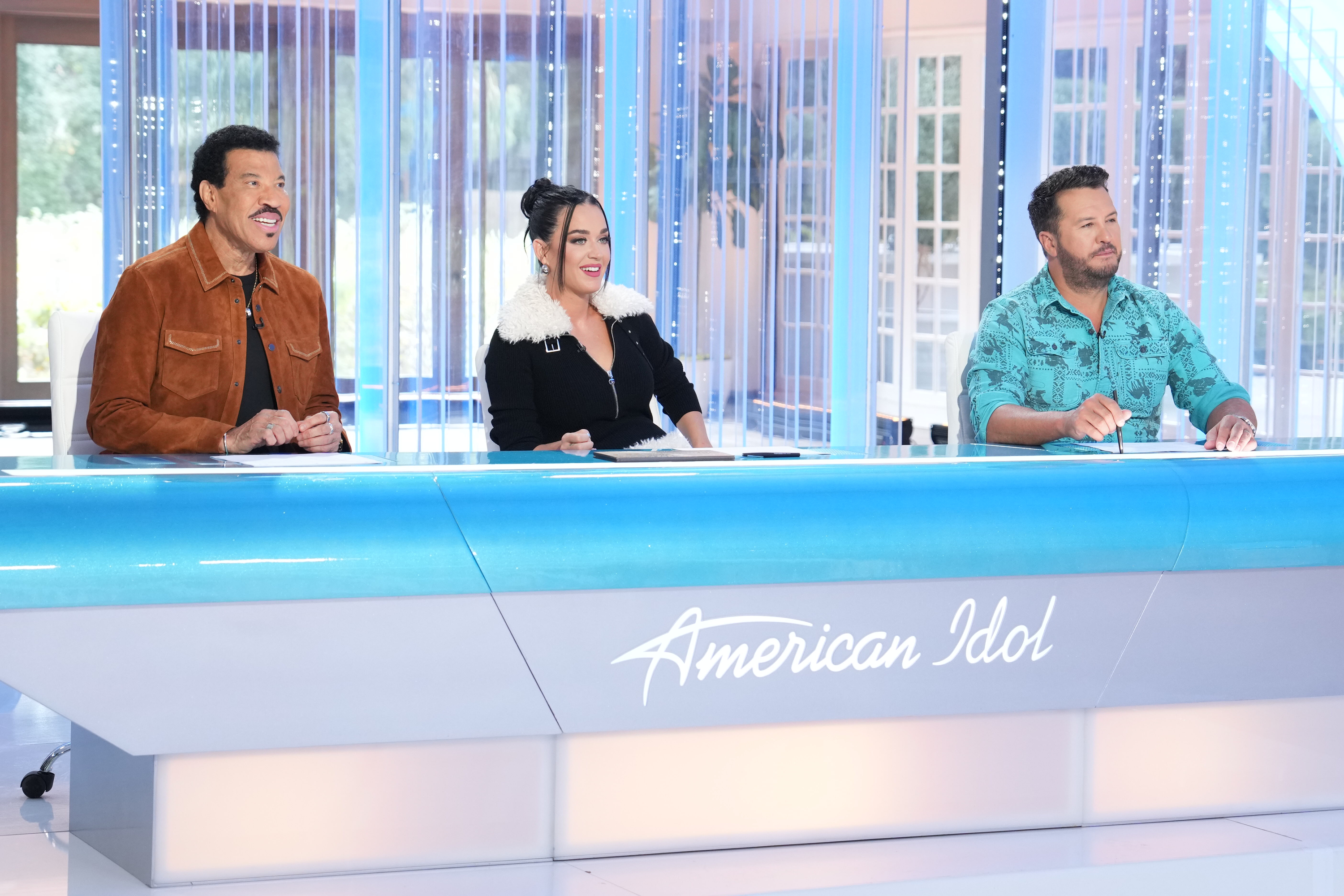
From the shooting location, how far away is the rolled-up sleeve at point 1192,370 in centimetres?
290

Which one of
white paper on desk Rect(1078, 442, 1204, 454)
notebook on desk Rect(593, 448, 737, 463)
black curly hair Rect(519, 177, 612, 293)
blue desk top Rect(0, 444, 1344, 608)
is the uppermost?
black curly hair Rect(519, 177, 612, 293)

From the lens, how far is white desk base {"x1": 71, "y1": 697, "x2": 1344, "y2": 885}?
74.9 inches

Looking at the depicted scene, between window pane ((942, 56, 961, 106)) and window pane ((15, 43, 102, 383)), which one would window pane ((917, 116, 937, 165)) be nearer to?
window pane ((942, 56, 961, 106))

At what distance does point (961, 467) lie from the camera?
6.80 feet

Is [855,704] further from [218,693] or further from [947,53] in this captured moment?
[947,53]

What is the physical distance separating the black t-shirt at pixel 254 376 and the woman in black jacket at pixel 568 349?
455 millimetres

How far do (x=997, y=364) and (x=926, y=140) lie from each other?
456 cm

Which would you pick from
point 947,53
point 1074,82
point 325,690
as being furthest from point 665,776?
point 947,53

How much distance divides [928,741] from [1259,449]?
80 centimetres

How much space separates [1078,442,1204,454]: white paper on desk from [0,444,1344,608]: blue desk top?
0.09 metres

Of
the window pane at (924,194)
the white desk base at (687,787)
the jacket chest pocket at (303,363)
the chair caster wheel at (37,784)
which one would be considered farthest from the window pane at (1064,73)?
the chair caster wheel at (37,784)

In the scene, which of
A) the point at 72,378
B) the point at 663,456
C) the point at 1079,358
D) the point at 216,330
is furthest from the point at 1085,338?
the point at 72,378

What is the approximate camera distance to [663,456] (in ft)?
6.84

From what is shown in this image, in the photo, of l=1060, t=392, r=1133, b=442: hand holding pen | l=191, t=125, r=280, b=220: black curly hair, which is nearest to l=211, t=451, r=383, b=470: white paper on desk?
l=191, t=125, r=280, b=220: black curly hair
